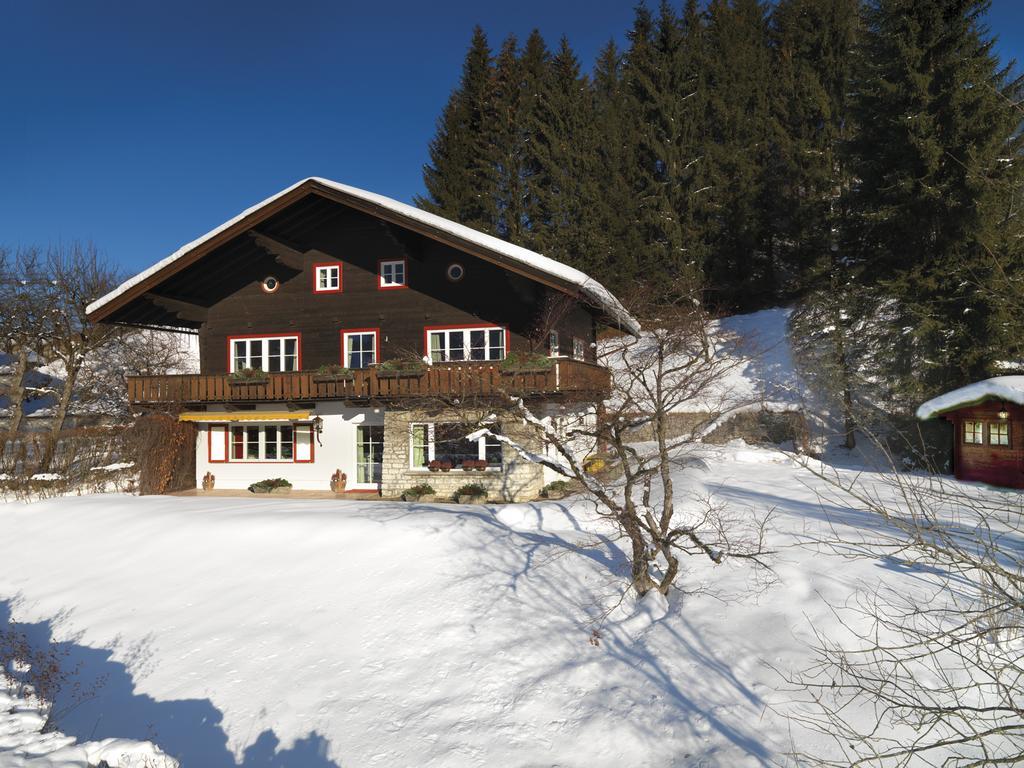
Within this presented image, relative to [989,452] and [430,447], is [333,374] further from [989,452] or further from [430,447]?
[989,452]

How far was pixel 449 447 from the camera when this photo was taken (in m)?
19.8

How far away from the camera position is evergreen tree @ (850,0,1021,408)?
21.2 meters

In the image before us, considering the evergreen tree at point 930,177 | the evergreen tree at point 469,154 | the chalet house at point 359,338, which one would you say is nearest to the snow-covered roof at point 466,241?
the chalet house at point 359,338

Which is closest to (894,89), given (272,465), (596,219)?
(596,219)

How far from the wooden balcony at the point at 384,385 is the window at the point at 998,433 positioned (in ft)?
37.4

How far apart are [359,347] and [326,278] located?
2.77 m

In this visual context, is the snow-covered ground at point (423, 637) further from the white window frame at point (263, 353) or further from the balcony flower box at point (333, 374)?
the white window frame at point (263, 353)

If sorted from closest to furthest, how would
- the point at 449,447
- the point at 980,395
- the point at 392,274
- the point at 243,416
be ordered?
the point at 980,395 < the point at 449,447 < the point at 243,416 < the point at 392,274

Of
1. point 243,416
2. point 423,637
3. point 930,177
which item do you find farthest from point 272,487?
point 930,177

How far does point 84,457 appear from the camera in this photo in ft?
70.0

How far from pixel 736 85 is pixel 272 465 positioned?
36582 mm

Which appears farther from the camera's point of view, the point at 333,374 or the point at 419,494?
the point at 333,374

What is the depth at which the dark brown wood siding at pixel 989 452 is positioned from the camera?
18.2 metres

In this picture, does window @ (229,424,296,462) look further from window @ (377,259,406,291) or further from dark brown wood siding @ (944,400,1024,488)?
dark brown wood siding @ (944,400,1024,488)
